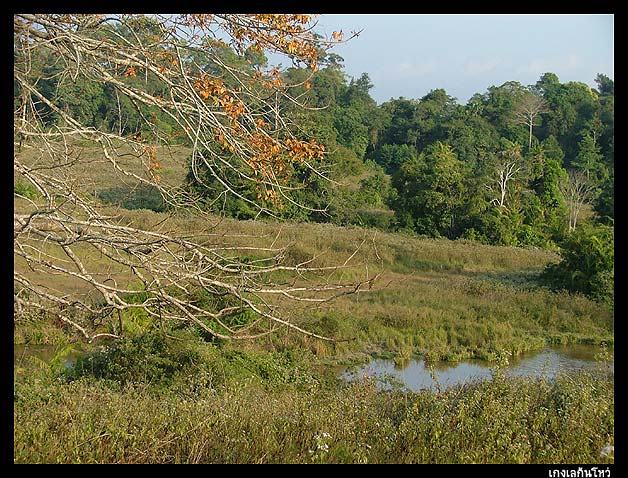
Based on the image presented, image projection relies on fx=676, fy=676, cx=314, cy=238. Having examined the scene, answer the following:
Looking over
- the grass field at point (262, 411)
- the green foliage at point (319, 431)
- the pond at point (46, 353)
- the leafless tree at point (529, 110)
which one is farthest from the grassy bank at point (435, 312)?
the leafless tree at point (529, 110)

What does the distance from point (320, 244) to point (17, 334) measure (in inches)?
511

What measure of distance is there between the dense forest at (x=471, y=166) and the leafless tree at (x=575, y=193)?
83mm

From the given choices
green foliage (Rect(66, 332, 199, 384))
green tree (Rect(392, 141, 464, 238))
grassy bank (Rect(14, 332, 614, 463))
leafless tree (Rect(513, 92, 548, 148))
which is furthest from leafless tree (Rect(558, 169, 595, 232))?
grassy bank (Rect(14, 332, 614, 463))

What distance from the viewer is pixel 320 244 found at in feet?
82.3

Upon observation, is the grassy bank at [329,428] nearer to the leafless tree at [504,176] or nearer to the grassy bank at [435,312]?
the grassy bank at [435,312]

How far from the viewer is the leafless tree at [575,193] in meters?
38.3

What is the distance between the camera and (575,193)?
129ft

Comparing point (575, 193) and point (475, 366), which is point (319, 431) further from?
point (575, 193)

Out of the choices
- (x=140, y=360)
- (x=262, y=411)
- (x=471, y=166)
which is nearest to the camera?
(x=262, y=411)

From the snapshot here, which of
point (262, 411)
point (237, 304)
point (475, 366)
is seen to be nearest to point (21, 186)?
point (237, 304)

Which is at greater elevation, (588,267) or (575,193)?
(575,193)

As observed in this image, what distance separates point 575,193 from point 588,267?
2006cm
